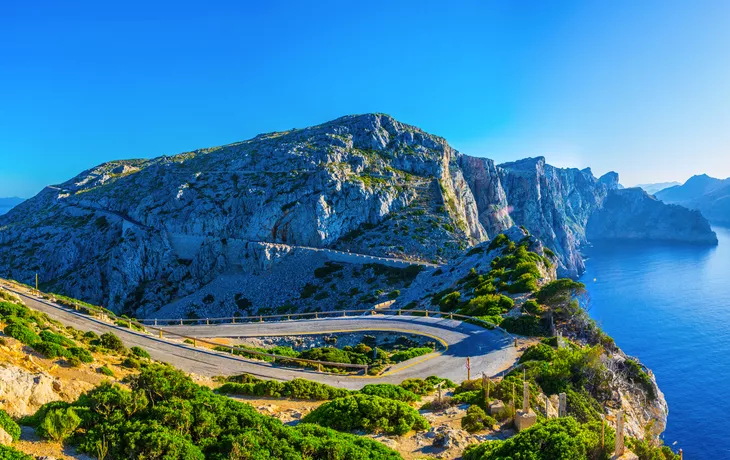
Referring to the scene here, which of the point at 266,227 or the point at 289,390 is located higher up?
the point at 266,227

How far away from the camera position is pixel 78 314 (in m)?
34.2

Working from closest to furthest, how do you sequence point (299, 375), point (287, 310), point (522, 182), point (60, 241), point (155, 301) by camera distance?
point (299, 375) < point (287, 310) < point (155, 301) < point (60, 241) < point (522, 182)

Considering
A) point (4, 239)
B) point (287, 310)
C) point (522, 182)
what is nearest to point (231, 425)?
point (287, 310)

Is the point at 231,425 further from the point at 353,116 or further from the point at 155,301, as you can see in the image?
the point at 353,116

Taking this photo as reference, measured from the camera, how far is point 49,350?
53.1ft

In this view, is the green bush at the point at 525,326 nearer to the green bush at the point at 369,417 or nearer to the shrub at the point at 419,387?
the shrub at the point at 419,387

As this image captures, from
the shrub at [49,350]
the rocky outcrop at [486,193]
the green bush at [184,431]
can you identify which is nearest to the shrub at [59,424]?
the green bush at [184,431]

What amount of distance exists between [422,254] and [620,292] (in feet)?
179

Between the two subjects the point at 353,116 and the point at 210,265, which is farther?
the point at 353,116

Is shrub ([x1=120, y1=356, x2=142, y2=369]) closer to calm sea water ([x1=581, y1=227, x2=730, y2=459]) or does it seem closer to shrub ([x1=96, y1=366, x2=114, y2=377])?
shrub ([x1=96, y1=366, x2=114, y2=377])

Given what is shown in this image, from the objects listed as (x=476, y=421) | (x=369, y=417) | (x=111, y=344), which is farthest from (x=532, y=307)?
(x=111, y=344)

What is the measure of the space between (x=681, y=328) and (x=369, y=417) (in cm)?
7797

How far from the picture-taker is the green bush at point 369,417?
518 inches

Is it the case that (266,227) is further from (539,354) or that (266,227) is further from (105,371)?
(539,354)
